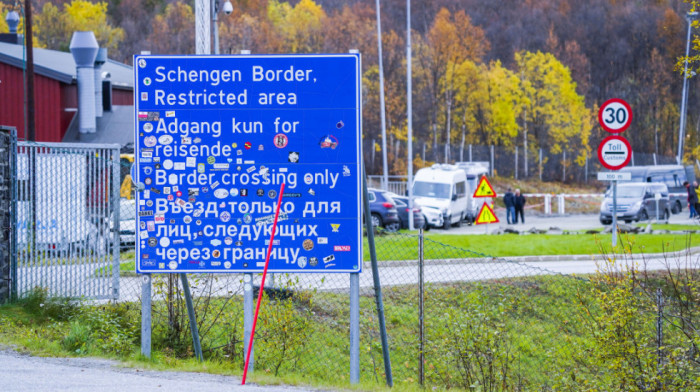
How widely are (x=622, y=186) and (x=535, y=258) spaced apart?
54.6 feet

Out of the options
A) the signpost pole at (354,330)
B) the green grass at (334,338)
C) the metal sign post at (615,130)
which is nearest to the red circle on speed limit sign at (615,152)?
the metal sign post at (615,130)

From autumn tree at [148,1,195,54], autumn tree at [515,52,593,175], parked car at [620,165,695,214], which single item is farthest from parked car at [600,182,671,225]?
autumn tree at [148,1,195,54]

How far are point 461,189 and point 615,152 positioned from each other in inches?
809

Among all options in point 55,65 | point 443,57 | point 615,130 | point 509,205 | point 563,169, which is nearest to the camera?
point 615,130

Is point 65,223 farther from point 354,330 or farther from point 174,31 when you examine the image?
point 174,31

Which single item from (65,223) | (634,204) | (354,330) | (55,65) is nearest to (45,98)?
(55,65)

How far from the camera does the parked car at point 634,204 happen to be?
109ft

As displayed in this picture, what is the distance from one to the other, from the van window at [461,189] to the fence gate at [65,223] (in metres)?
25.3

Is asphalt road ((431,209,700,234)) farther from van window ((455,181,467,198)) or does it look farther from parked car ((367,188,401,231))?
parked car ((367,188,401,231))

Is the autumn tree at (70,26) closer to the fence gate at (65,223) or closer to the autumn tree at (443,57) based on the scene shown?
the autumn tree at (443,57)

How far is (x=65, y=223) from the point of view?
1037cm

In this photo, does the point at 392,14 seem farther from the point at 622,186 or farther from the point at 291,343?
the point at 291,343

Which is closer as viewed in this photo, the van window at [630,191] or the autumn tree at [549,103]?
the van window at [630,191]

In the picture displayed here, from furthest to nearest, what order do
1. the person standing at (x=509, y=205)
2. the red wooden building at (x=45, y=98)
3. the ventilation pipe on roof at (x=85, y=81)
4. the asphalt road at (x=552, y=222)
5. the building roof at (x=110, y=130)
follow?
the building roof at (x=110, y=130)
the ventilation pipe on roof at (x=85, y=81)
the person standing at (x=509, y=205)
the red wooden building at (x=45, y=98)
the asphalt road at (x=552, y=222)
